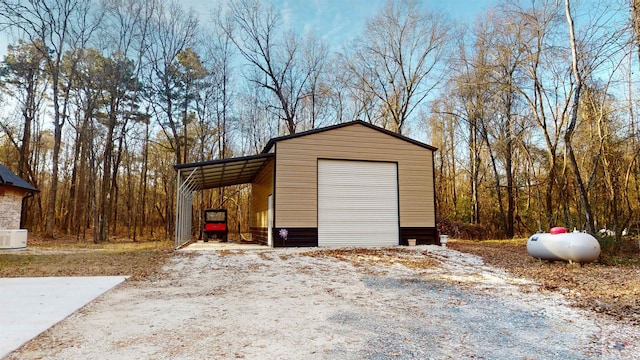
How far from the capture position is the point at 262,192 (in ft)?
48.6

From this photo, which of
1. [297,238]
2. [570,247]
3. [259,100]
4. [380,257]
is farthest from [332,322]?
[259,100]

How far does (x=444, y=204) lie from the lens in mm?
22047

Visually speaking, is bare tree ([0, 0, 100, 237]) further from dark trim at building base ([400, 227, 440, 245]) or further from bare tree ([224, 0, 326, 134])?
dark trim at building base ([400, 227, 440, 245])

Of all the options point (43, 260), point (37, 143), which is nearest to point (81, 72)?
point (37, 143)

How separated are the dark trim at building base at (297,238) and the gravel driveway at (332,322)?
178 inches

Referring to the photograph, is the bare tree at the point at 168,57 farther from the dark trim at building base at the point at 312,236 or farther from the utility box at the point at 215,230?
the dark trim at building base at the point at 312,236

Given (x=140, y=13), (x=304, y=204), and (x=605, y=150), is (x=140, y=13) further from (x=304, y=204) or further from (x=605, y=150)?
(x=605, y=150)

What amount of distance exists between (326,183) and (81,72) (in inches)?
559

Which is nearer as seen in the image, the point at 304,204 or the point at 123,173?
the point at 304,204

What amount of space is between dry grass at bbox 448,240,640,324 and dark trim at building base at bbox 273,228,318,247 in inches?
193

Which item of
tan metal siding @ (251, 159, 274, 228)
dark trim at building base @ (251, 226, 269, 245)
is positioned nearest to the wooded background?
tan metal siding @ (251, 159, 274, 228)

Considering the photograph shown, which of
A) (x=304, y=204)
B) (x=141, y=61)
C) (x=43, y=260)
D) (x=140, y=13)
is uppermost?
(x=140, y=13)

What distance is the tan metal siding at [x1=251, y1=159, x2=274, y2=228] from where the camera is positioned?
41.4 feet

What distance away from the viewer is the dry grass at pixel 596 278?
4.27 metres
